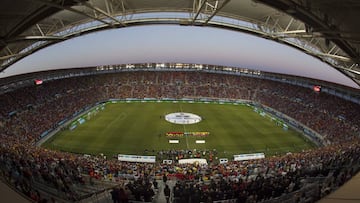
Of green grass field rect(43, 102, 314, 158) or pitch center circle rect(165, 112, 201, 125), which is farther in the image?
pitch center circle rect(165, 112, 201, 125)

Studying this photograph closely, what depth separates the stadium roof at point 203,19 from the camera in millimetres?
10484

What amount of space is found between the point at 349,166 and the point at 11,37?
16756 millimetres

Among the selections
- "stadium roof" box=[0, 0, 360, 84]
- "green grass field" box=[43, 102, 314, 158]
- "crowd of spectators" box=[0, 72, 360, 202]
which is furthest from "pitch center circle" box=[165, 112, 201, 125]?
"stadium roof" box=[0, 0, 360, 84]

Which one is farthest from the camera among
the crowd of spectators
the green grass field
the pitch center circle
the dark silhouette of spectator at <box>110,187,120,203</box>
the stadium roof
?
the pitch center circle

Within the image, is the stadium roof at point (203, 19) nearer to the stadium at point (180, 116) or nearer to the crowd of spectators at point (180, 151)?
the stadium at point (180, 116)

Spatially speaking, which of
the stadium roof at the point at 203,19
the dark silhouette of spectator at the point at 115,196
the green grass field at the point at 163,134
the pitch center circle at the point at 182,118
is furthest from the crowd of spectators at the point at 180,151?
the pitch center circle at the point at 182,118

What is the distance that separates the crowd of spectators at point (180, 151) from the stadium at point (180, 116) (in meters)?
0.11

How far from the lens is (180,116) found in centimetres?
4075

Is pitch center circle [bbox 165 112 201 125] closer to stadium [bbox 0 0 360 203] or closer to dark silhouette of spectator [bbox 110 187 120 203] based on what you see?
stadium [bbox 0 0 360 203]

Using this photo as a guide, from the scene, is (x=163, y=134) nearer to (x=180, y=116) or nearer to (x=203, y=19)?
(x=180, y=116)

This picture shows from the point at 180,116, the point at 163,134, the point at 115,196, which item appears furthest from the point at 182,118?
the point at 115,196

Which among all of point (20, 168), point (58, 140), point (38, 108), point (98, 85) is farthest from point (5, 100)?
point (20, 168)

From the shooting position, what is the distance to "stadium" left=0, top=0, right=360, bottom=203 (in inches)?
424

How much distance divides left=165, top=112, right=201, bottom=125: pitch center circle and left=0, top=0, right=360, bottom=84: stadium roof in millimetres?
19884
